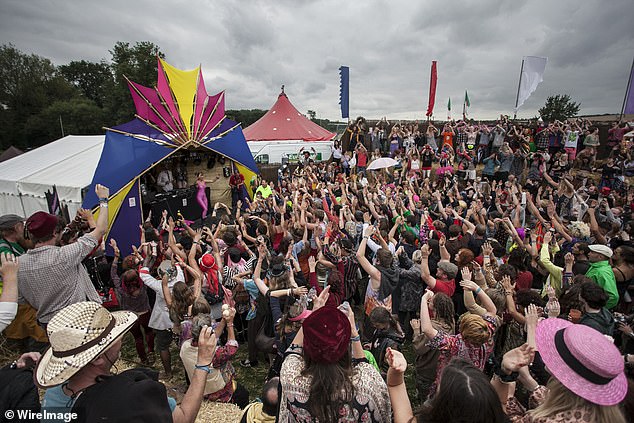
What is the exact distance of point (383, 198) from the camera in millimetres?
7395

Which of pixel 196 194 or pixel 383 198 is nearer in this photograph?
pixel 383 198

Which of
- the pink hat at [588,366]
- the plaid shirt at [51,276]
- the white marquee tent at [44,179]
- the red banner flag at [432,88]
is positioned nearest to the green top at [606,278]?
the pink hat at [588,366]

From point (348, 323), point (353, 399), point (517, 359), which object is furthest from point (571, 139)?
point (353, 399)

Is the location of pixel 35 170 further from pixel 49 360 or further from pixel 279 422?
pixel 279 422

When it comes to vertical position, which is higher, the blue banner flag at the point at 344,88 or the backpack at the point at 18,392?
the blue banner flag at the point at 344,88

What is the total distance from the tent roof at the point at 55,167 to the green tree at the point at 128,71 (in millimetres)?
26755

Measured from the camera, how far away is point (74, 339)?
4.93 feet

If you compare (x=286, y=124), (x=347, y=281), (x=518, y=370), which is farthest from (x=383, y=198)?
(x=286, y=124)

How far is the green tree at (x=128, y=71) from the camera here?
3572cm

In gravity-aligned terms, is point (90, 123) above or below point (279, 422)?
above

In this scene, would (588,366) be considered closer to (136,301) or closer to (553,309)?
(553,309)

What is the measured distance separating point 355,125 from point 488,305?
15118mm

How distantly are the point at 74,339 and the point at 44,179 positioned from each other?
11054 mm

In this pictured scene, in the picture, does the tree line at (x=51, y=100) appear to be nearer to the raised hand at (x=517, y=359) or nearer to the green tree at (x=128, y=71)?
the green tree at (x=128, y=71)
